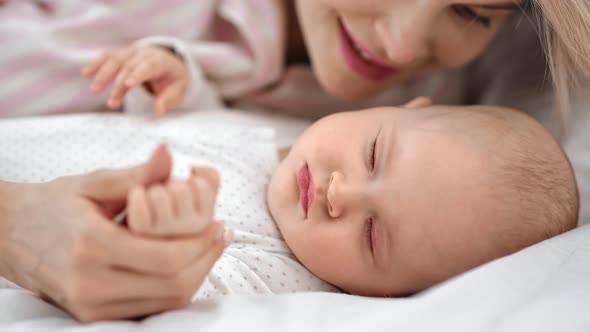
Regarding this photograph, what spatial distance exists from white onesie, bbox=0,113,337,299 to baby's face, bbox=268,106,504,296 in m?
0.05

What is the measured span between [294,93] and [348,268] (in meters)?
0.70

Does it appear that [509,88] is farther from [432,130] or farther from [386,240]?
[386,240]

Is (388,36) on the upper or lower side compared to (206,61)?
upper

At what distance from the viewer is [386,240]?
77cm

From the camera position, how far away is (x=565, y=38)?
872 mm

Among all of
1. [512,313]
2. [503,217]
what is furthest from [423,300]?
[503,217]

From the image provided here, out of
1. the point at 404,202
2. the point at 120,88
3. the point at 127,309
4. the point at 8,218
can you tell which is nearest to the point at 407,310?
the point at 404,202

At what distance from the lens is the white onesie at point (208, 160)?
0.81m

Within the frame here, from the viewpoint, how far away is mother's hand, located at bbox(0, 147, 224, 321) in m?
Result: 0.52

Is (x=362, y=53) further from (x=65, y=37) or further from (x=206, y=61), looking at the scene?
(x=65, y=37)

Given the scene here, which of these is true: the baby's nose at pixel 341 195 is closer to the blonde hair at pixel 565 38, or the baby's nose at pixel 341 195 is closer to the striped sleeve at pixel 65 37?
the blonde hair at pixel 565 38

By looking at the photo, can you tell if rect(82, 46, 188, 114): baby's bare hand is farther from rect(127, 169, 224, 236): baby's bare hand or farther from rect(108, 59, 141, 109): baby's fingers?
rect(127, 169, 224, 236): baby's bare hand

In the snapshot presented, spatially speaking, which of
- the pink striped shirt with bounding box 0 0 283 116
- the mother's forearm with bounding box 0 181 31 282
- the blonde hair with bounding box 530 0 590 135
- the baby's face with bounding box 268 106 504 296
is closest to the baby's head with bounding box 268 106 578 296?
the baby's face with bounding box 268 106 504 296

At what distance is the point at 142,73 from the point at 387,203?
56cm
